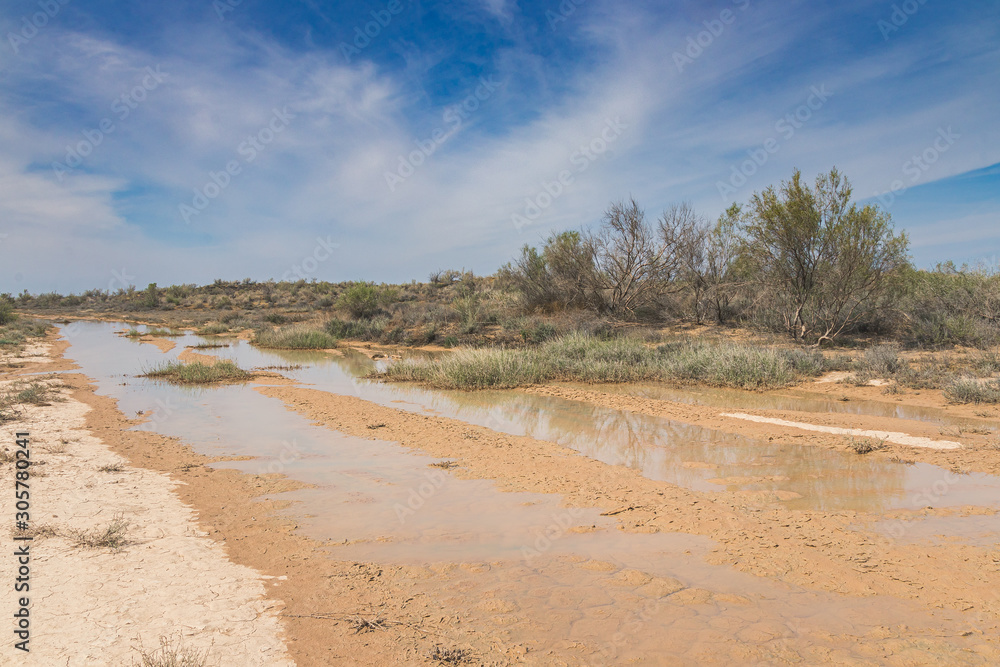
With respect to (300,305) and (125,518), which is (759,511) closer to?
(125,518)

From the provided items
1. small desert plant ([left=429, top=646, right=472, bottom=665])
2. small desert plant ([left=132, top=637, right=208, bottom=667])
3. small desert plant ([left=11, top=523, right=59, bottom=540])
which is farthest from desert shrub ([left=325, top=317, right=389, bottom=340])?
small desert plant ([left=429, top=646, right=472, bottom=665])

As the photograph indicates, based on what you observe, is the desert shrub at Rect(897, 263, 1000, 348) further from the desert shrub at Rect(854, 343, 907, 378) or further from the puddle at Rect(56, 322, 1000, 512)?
the puddle at Rect(56, 322, 1000, 512)

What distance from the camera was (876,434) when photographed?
840 centimetres

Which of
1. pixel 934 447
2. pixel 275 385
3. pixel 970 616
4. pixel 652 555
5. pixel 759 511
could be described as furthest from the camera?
pixel 275 385

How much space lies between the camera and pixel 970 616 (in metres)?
3.62

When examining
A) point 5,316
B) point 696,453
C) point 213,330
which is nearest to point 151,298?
point 5,316

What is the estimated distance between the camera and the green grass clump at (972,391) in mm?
10320

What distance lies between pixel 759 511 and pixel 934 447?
3.97 meters

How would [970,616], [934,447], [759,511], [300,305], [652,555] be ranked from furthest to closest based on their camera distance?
[300,305] < [934,447] < [759,511] < [652,555] < [970,616]

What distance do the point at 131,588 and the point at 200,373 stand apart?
499 inches

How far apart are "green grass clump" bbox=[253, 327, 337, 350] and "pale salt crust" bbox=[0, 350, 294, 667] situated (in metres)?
18.3

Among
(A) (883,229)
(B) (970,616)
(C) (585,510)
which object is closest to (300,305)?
(A) (883,229)

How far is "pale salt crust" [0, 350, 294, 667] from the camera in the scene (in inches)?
126

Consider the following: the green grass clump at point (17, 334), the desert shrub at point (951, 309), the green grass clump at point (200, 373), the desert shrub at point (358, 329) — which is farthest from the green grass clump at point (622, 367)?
the green grass clump at point (17, 334)
